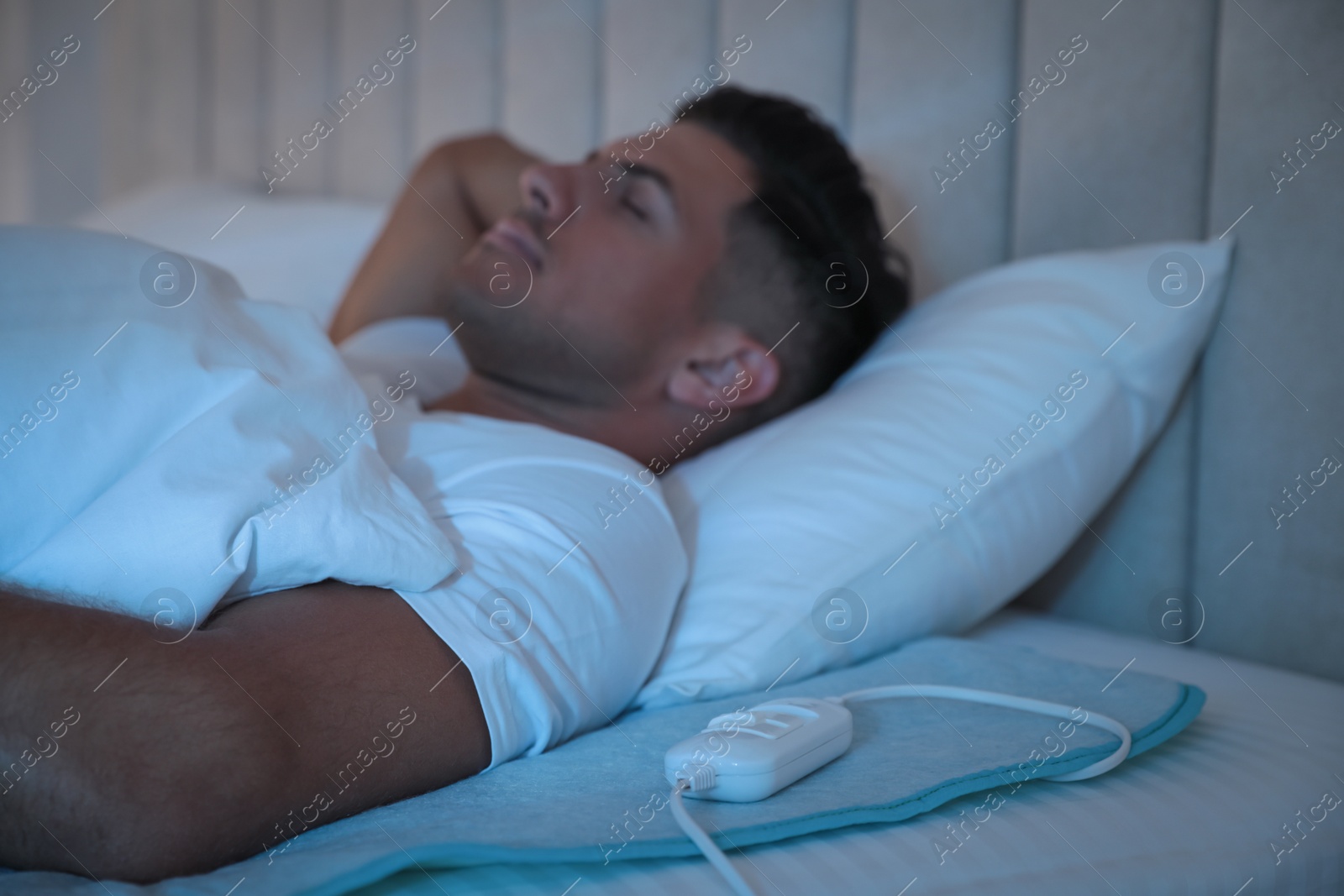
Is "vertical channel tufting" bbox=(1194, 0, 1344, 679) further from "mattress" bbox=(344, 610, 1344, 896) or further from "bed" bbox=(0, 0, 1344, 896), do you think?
"mattress" bbox=(344, 610, 1344, 896)

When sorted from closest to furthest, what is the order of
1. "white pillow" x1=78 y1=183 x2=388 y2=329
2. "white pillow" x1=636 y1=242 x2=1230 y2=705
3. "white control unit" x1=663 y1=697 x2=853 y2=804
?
1. "white control unit" x1=663 y1=697 x2=853 y2=804
2. "white pillow" x1=636 y1=242 x2=1230 y2=705
3. "white pillow" x1=78 y1=183 x2=388 y2=329

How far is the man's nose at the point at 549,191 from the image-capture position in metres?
1.18

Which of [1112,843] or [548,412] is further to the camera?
[548,412]

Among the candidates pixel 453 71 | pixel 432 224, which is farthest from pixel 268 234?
pixel 453 71

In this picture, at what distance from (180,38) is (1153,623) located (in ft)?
8.06

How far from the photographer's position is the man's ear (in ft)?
3.77

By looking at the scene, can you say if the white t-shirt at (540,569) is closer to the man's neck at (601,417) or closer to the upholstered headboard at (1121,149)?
the man's neck at (601,417)

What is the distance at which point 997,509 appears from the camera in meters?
0.91

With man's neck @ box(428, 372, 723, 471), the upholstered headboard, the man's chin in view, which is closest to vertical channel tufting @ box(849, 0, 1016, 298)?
the upholstered headboard

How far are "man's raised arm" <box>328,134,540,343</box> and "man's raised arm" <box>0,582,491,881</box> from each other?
0.90 metres

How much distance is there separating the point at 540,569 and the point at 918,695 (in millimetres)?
317

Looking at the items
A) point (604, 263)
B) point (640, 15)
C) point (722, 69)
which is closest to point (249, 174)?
point (640, 15)

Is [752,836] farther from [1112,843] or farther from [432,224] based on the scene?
[432,224]

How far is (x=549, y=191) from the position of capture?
1.19m
